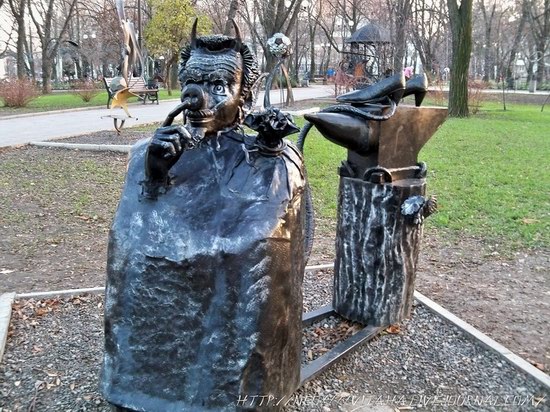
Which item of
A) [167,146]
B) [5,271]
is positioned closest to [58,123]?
[5,271]

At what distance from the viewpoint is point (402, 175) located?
3.97 m

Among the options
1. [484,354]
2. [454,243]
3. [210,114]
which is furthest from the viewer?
[454,243]

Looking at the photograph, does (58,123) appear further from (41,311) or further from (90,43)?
(90,43)

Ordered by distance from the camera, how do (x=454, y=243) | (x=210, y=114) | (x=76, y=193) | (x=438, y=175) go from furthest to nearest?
1. (x=438, y=175)
2. (x=76, y=193)
3. (x=454, y=243)
4. (x=210, y=114)

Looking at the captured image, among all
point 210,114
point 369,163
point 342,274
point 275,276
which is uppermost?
point 210,114

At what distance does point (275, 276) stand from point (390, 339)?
1828mm

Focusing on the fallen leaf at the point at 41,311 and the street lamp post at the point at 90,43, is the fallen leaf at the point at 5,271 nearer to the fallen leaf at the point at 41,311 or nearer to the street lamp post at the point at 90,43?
the fallen leaf at the point at 41,311

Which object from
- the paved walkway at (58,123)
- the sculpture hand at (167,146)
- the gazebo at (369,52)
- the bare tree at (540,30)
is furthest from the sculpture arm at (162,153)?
the bare tree at (540,30)

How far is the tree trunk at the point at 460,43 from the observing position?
55.6 feet

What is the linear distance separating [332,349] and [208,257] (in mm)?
1521

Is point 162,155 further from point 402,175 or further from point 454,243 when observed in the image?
point 454,243

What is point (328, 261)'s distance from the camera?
18.7 feet

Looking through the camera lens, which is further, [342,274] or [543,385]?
[342,274]

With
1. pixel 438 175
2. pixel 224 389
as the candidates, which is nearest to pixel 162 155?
pixel 224 389
